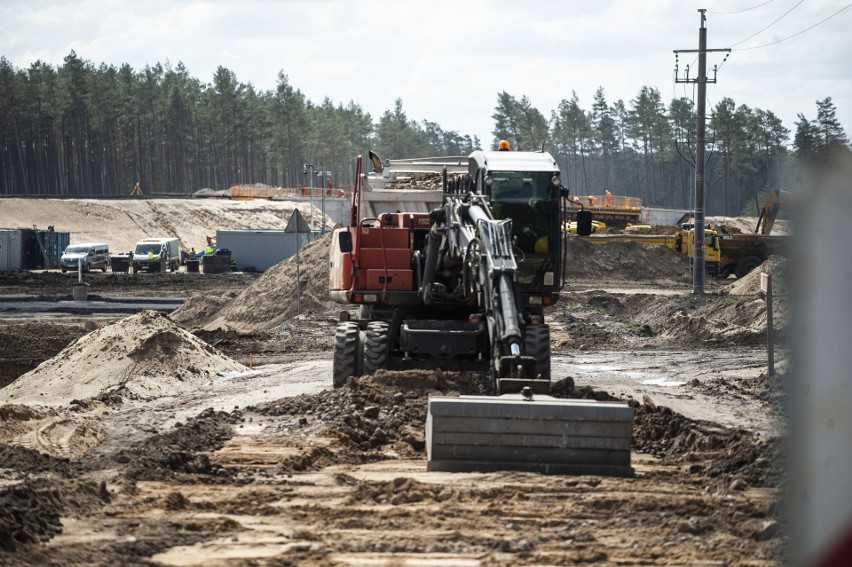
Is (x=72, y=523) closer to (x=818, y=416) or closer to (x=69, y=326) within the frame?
(x=818, y=416)

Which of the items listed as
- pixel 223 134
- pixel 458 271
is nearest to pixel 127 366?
pixel 458 271

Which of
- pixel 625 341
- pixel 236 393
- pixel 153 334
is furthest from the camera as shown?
pixel 625 341

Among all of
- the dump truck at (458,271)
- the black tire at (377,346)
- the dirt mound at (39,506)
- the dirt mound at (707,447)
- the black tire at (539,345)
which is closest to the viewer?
the dirt mound at (39,506)

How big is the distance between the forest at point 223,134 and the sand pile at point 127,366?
267ft

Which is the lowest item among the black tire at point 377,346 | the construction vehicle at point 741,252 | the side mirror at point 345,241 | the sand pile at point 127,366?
the sand pile at point 127,366

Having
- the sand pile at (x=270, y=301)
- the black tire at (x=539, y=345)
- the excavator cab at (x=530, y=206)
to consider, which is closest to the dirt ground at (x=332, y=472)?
the black tire at (x=539, y=345)

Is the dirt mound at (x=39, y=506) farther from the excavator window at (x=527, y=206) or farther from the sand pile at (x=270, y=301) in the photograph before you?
the sand pile at (x=270, y=301)

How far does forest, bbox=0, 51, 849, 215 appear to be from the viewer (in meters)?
110

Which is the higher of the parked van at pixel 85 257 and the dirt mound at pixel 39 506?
the parked van at pixel 85 257

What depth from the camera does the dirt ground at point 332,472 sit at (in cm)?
648

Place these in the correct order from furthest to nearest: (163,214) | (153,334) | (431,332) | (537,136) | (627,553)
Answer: (537,136)
(163,214)
(153,334)
(431,332)
(627,553)

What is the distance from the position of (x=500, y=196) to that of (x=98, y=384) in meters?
7.56

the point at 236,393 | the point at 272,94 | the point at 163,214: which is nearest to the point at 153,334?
the point at 236,393

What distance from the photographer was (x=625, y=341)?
26.8m
